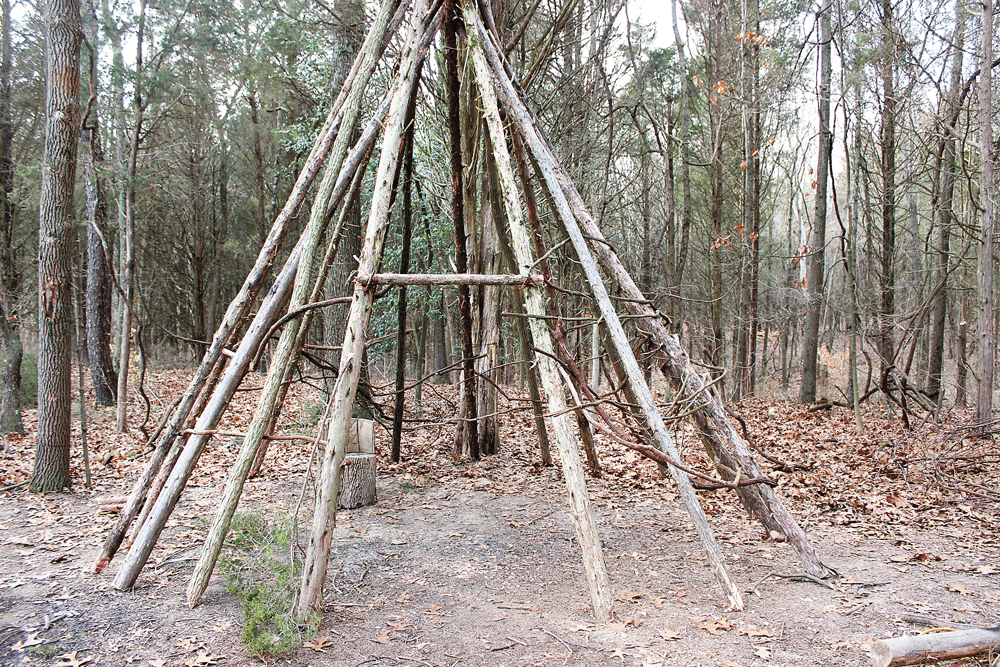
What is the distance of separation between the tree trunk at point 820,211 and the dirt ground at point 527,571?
5.02 m

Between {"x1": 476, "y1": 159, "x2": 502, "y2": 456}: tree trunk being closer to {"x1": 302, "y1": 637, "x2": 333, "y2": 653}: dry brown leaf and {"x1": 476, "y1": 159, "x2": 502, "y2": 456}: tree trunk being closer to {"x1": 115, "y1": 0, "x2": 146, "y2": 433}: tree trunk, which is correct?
{"x1": 302, "y1": 637, "x2": 333, "y2": 653}: dry brown leaf

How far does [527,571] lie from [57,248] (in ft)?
17.6

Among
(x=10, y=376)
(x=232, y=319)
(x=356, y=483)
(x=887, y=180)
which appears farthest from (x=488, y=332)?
(x=887, y=180)

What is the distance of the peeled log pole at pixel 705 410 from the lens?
429cm

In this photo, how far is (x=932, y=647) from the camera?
2.96m

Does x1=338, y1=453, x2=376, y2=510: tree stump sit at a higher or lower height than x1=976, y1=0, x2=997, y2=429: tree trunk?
lower

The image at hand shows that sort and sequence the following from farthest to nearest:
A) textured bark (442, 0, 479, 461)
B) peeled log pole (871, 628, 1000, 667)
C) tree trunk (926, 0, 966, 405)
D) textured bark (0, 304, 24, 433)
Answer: tree trunk (926, 0, 966, 405)
textured bark (0, 304, 24, 433)
textured bark (442, 0, 479, 461)
peeled log pole (871, 628, 1000, 667)

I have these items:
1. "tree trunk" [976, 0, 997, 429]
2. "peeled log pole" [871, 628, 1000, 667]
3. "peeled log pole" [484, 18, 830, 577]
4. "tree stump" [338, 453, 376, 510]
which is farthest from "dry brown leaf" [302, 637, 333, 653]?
"tree trunk" [976, 0, 997, 429]

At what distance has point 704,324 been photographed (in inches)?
861

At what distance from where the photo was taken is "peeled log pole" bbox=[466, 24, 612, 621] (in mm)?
3699

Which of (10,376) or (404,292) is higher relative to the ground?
(404,292)

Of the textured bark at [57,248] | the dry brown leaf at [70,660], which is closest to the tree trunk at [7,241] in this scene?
the textured bark at [57,248]

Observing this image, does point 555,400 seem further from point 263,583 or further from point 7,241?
point 7,241

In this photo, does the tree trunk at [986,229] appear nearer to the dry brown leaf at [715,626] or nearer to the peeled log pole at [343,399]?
the dry brown leaf at [715,626]
